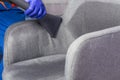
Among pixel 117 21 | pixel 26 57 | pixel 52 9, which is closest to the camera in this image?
pixel 117 21

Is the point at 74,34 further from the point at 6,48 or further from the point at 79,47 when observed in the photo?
the point at 79,47

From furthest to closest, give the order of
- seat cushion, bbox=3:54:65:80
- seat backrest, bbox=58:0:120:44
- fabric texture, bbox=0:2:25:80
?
fabric texture, bbox=0:2:25:80 < seat backrest, bbox=58:0:120:44 < seat cushion, bbox=3:54:65:80

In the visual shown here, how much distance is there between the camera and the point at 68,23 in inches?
56.7

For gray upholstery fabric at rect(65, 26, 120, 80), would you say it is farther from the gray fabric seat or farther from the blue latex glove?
the blue latex glove

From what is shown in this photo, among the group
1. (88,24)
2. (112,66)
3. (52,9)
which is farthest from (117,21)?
(52,9)

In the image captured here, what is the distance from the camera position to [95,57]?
919mm

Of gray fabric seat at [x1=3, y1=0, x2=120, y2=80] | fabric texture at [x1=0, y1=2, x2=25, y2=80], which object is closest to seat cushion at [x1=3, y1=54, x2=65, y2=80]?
gray fabric seat at [x1=3, y1=0, x2=120, y2=80]

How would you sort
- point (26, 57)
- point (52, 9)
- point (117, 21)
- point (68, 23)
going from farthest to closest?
1. point (52, 9)
2. point (68, 23)
3. point (26, 57)
4. point (117, 21)

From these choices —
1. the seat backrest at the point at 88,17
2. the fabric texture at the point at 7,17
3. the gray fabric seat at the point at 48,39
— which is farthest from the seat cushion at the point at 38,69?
the fabric texture at the point at 7,17

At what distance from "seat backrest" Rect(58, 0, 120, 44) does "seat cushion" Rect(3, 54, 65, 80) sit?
182mm

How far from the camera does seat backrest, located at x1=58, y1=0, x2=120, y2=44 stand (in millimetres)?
1244

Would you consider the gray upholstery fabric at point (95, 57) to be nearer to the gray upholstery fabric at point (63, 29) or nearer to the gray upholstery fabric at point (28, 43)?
the gray upholstery fabric at point (63, 29)

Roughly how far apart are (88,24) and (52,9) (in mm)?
642

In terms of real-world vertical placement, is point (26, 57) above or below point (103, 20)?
below
